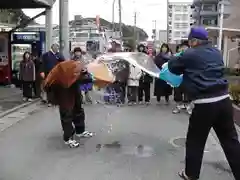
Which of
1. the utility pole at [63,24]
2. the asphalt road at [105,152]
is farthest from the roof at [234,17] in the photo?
the asphalt road at [105,152]

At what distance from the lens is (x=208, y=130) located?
506 centimetres

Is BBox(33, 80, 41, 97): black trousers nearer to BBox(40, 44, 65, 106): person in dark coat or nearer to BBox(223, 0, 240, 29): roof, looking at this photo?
BBox(40, 44, 65, 106): person in dark coat

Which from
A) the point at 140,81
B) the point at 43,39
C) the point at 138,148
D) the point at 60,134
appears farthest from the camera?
the point at 43,39

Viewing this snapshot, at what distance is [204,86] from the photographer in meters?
4.93

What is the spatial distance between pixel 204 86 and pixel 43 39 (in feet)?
42.2

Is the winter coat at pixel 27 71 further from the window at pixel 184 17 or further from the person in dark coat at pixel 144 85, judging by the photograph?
the window at pixel 184 17

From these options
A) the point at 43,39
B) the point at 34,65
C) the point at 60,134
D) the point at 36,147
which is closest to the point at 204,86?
the point at 36,147

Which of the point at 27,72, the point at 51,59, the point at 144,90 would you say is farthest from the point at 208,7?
the point at 51,59

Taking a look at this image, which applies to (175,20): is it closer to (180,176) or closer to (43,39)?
(43,39)

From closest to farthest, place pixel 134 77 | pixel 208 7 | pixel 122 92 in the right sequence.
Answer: pixel 134 77 < pixel 122 92 < pixel 208 7

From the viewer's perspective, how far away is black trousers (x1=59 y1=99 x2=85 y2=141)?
727 cm

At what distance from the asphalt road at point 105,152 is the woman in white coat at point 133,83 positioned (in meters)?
2.46

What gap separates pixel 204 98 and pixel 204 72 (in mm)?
297

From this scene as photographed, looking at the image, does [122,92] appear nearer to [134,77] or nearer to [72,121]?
[134,77]
